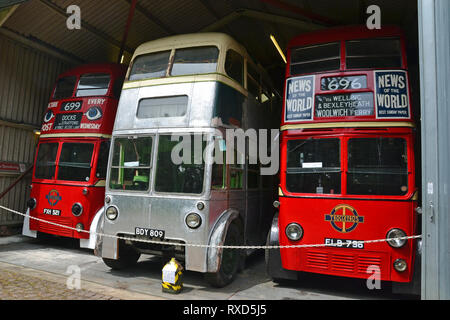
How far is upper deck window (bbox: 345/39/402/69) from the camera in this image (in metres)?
5.32

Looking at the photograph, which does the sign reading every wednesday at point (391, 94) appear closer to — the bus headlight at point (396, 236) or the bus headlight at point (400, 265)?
the bus headlight at point (396, 236)

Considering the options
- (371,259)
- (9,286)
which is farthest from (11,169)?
(371,259)

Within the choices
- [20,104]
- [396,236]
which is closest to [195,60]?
[396,236]

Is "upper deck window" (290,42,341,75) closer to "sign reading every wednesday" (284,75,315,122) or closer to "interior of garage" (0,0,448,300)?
"sign reading every wednesday" (284,75,315,122)

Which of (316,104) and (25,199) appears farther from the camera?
(25,199)

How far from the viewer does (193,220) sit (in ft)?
16.8


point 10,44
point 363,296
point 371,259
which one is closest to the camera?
point 371,259

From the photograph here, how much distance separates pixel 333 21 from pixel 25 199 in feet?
31.4

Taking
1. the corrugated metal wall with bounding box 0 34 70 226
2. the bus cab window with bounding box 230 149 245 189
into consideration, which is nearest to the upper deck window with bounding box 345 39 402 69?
the bus cab window with bounding box 230 149 245 189

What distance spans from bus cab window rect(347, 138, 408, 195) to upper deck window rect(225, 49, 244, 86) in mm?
2464

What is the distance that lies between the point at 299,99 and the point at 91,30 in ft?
21.5

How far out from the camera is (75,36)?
9102 mm

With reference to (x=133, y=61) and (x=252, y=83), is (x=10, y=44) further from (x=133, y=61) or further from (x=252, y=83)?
(x=252, y=83)

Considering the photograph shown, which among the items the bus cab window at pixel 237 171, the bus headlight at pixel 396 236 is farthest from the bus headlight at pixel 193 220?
the bus headlight at pixel 396 236
